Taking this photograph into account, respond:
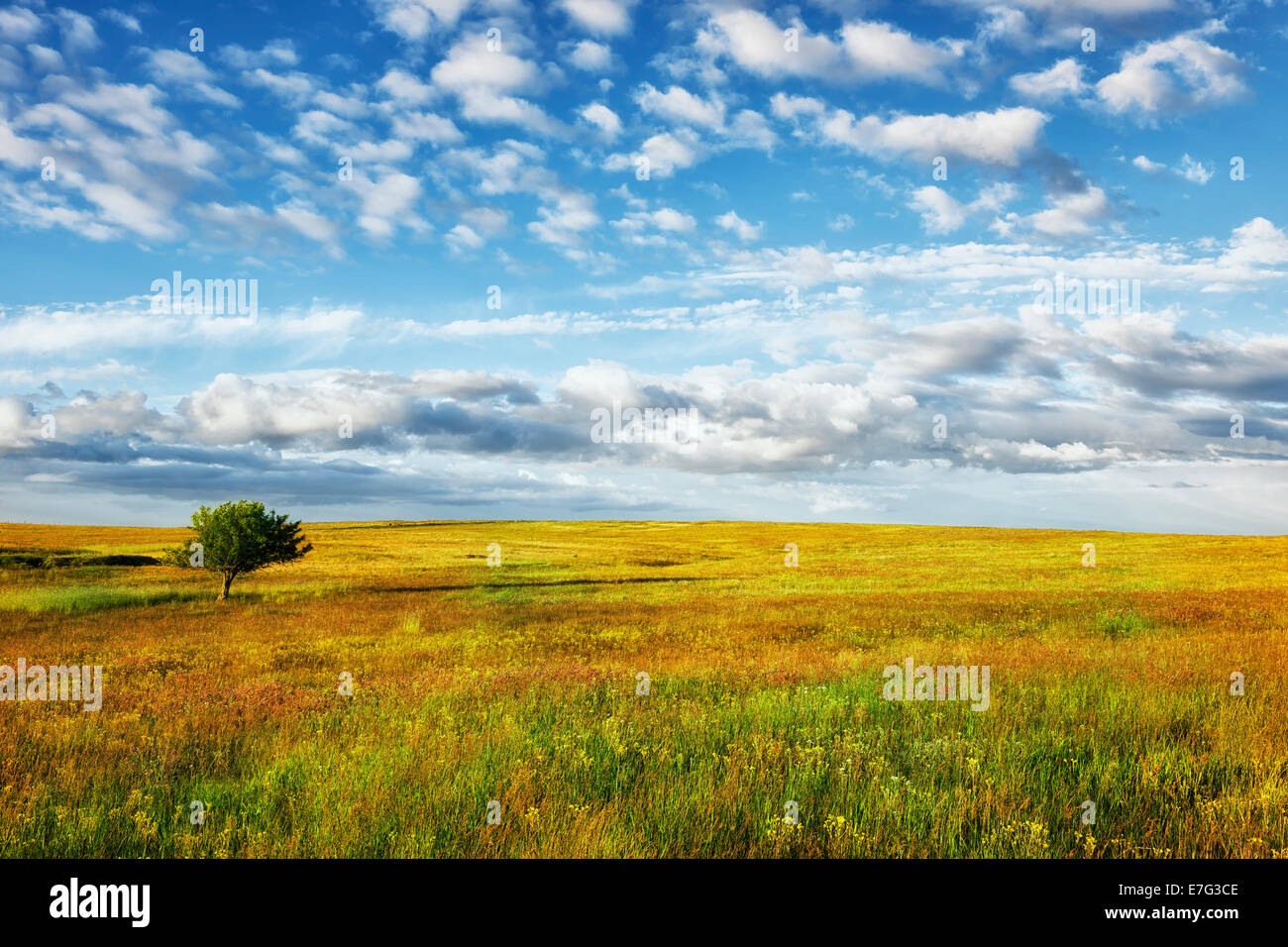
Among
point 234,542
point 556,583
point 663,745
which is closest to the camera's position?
point 663,745

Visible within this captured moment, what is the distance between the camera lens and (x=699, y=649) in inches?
645

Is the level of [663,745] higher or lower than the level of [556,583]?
higher

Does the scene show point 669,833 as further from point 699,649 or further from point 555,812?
point 699,649

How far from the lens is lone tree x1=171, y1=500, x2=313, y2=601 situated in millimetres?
36312

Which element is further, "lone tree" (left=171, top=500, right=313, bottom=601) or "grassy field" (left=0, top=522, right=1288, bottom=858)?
"lone tree" (left=171, top=500, right=313, bottom=601)

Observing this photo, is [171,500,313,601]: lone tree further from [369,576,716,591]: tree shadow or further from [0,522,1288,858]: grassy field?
[0,522,1288,858]: grassy field

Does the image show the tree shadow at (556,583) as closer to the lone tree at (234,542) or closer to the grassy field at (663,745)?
the lone tree at (234,542)

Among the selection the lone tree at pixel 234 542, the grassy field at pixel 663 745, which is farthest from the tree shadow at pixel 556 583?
the grassy field at pixel 663 745

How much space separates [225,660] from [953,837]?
53.3ft

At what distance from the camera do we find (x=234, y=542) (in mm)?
36406

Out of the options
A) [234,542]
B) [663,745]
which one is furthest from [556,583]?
[663,745]

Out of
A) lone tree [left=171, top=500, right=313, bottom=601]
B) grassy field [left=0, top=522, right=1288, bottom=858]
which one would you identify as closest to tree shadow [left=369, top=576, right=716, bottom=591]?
lone tree [left=171, top=500, right=313, bottom=601]

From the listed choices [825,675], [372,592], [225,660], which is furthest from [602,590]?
[825,675]

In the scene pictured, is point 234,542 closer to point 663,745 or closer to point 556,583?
point 556,583
